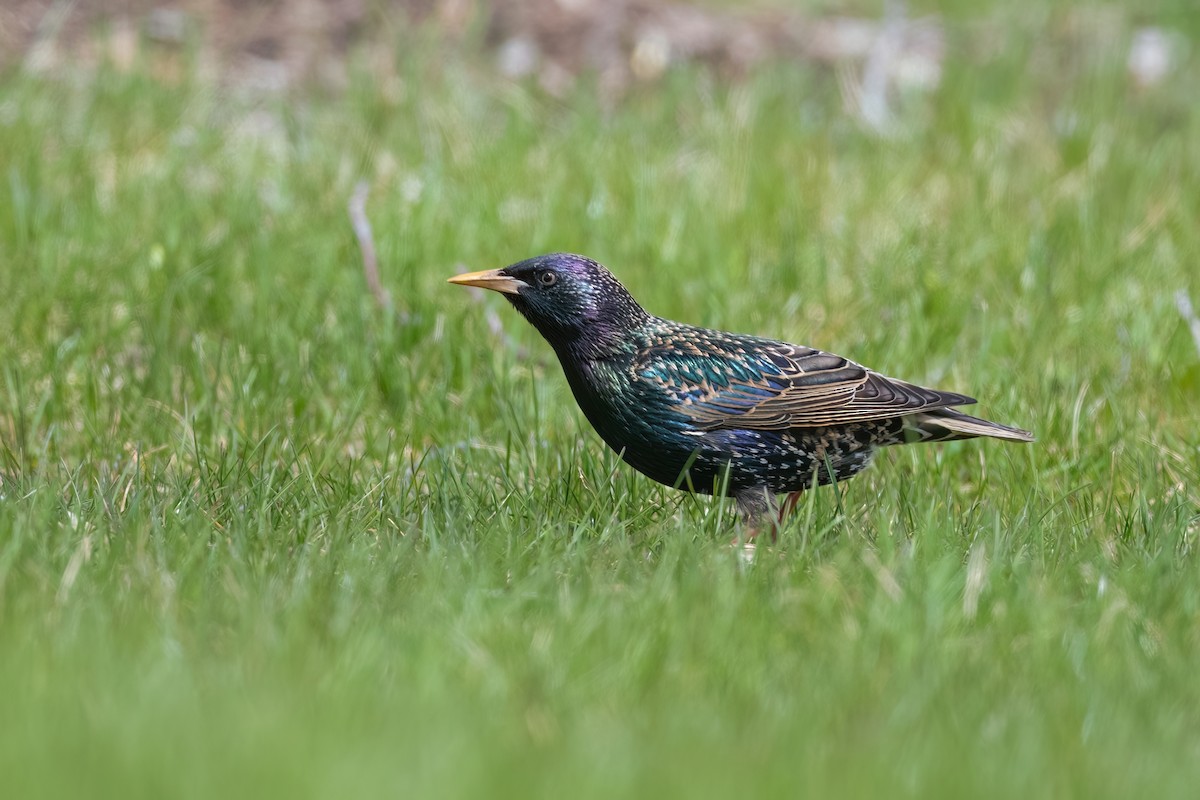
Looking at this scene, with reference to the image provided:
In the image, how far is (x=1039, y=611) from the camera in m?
3.54

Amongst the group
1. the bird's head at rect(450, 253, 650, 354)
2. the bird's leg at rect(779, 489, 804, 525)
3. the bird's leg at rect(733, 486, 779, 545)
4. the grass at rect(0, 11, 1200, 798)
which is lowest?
the bird's leg at rect(779, 489, 804, 525)

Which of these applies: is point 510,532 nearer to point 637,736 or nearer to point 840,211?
point 637,736

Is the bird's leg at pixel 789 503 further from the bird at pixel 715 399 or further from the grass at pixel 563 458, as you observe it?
the grass at pixel 563 458

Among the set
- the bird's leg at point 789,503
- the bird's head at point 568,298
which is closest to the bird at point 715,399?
the bird's head at point 568,298

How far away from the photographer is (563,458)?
490 cm

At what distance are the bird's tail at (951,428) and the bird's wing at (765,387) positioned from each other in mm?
40

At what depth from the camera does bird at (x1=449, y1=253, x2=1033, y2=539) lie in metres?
4.61

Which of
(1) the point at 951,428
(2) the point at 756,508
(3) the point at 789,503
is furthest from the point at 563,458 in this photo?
(1) the point at 951,428

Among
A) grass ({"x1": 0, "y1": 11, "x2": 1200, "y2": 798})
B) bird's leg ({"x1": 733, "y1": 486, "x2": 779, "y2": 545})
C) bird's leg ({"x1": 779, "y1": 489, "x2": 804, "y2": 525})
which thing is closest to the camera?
grass ({"x1": 0, "y1": 11, "x2": 1200, "y2": 798})

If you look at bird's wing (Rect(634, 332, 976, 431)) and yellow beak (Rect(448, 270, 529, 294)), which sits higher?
yellow beak (Rect(448, 270, 529, 294))

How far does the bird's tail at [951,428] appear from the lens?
4.75 m

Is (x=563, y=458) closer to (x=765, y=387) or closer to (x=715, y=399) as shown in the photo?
(x=715, y=399)

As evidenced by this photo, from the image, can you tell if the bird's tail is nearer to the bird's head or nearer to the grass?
the grass

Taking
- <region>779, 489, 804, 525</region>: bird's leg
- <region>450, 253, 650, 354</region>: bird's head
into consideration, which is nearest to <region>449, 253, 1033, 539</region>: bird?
<region>450, 253, 650, 354</region>: bird's head
